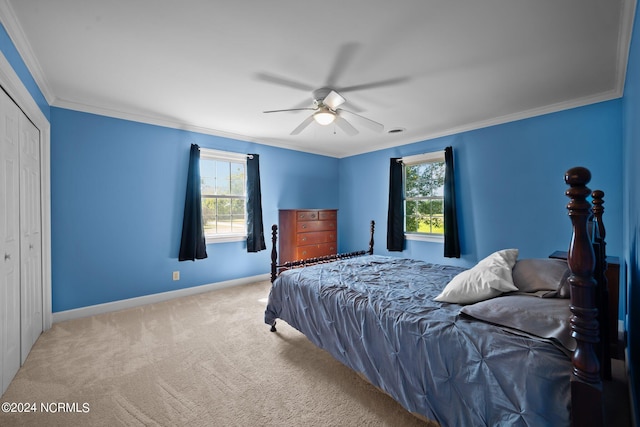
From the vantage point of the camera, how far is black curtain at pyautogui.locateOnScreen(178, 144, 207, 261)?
3.95 m

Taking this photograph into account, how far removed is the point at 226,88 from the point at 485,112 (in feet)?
10.1

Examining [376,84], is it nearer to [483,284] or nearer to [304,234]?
[483,284]

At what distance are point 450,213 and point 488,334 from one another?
2971 millimetres

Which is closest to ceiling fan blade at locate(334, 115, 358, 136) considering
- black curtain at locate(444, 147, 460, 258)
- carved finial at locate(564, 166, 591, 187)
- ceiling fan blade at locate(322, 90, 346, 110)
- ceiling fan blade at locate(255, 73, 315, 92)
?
ceiling fan blade at locate(322, 90, 346, 110)

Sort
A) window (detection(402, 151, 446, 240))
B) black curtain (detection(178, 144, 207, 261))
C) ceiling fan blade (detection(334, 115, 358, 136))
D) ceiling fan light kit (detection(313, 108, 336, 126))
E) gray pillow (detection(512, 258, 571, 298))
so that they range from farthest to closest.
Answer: window (detection(402, 151, 446, 240)) < black curtain (detection(178, 144, 207, 261)) < ceiling fan blade (detection(334, 115, 358, 136)) < ceiling fan light kit (detection(313, 108, 336, 126)) < gray pillow (detection(512, 258, 571, 298))

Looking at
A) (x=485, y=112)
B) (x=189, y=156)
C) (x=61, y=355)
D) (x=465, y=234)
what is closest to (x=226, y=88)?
(x=189, y=156)

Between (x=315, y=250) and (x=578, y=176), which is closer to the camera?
(x=578, y=176)

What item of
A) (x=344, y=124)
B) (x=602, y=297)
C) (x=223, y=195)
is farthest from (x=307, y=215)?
(x=602, y=297)

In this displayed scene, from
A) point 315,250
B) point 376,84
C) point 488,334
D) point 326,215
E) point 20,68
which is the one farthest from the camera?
point 326,215

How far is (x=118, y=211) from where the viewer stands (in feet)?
11.6

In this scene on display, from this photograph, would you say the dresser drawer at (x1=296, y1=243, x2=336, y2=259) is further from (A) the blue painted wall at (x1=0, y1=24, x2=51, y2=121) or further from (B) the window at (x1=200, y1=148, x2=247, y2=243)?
(A) the blue painted wall at (x1=0, y1=24, x2=51, y2=121)

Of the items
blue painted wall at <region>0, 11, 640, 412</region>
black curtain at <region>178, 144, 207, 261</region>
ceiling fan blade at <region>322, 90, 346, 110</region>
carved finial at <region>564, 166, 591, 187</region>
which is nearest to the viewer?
carved finial at <region>564, 166, 591, 187</region>

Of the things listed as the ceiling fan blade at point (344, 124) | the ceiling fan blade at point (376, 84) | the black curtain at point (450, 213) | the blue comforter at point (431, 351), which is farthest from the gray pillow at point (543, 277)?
the black curtain at point (450, 213)

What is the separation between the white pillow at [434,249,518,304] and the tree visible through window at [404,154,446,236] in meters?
2.62
